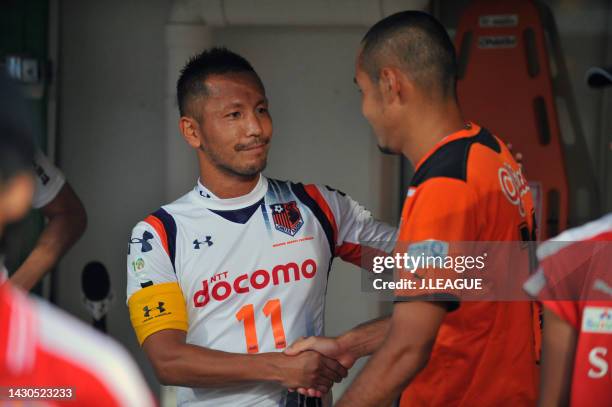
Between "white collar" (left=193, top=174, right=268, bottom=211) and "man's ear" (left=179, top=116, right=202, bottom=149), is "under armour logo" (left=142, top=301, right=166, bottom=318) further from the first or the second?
"man's ear" (left=179, top=116, right=202, bottom=149)

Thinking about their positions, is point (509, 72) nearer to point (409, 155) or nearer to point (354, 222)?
point (354, 222)

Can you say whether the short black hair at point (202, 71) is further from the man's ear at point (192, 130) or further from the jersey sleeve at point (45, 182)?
the jersey sleeve at point (45, 182)

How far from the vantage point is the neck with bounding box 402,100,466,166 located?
1713 mm

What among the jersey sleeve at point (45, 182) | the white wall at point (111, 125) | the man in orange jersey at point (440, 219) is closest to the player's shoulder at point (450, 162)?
the man in orange jersey at point (440, 219)

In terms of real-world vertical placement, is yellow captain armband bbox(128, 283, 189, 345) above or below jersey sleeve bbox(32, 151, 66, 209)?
below

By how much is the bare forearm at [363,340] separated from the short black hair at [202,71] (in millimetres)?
643

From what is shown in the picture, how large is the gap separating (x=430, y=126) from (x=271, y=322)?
588mm

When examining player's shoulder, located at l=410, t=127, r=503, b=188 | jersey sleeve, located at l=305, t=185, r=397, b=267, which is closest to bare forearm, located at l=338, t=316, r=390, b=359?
jersey sleeve, located at l=305, t=185, r=397, b=267

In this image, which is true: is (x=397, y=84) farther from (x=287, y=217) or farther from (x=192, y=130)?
(x=192, y=130)

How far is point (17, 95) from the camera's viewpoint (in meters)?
0.89

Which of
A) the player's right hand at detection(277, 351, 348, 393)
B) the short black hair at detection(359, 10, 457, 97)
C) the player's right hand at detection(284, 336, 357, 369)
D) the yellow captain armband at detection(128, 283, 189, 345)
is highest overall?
the short black hair at detection(359, 10, 457, 97)

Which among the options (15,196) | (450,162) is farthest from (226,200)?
(15,196)

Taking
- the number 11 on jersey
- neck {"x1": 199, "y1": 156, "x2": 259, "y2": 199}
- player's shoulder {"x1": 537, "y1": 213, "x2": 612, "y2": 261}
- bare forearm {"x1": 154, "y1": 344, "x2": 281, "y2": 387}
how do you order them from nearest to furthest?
player's shoulder {"x1": 537, "y1": 213, "x2": 612, "y2": 261}
bare forearm {"x1": 154, "y1": 344, "x2": 281, "y2": 387}
the number 11 on jersey
neck {"x1": 199, "y1": 156, "x2": 259, "y2": 199}

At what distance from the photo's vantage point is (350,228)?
2.15 meters
